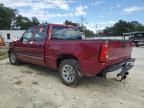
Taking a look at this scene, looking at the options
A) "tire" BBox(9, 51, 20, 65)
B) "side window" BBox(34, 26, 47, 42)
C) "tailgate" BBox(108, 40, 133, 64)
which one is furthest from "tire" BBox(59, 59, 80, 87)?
"tire" BBox(9, 51, 20, 65)

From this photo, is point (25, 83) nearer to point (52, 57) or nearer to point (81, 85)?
point (52, 57)

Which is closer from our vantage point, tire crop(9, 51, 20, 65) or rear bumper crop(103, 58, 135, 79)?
rear bumper crop(103, 58, 135, 79)

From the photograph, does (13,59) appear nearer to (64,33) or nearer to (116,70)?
(64,33)

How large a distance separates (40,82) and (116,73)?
2409mm

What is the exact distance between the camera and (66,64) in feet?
20.7

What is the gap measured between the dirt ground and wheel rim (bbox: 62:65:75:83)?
244 mm

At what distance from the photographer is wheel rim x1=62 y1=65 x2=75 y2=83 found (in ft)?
20.3

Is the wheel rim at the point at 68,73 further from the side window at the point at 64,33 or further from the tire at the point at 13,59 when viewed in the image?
the tire at the point at 13,59

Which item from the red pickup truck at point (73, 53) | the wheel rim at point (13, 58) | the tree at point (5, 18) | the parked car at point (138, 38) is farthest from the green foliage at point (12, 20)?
the red pickup truck at point (73, 53)

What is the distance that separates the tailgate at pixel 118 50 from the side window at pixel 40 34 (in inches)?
99.4

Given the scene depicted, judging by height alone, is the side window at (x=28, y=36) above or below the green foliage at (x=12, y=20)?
below

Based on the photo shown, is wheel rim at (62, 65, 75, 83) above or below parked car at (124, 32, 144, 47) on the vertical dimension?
below

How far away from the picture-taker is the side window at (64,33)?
7.15 meters

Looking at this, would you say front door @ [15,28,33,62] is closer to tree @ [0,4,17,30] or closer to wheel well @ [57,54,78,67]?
wheel well @ [57,54,78,67]
